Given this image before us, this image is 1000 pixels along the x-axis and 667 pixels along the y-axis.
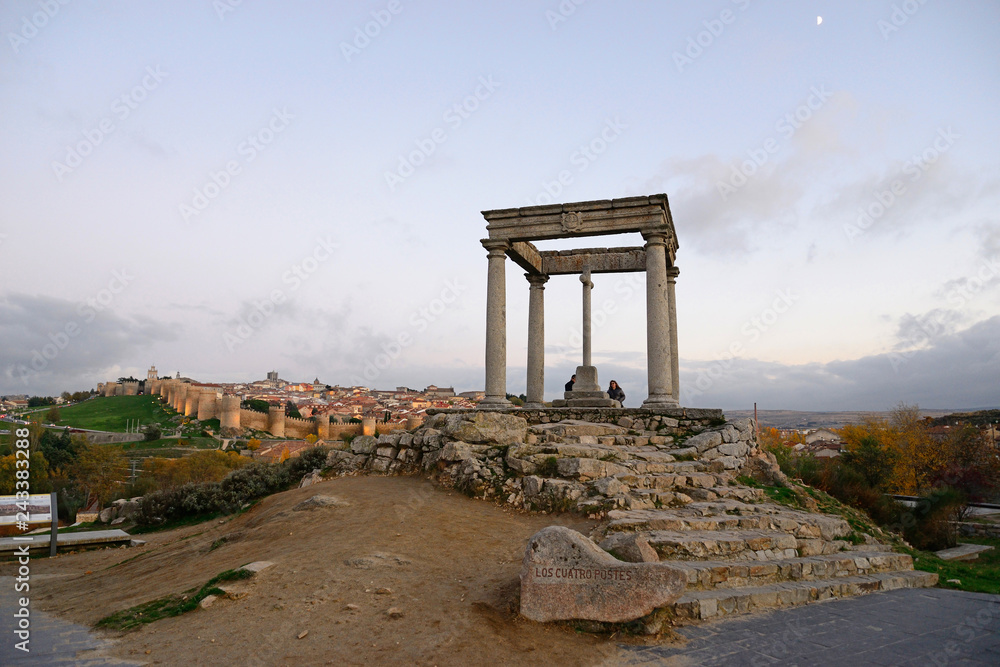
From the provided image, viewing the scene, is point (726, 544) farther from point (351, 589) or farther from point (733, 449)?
point (733, 449)

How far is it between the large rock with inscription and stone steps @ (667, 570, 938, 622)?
0.40 metres

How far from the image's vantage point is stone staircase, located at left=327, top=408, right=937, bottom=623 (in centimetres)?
689

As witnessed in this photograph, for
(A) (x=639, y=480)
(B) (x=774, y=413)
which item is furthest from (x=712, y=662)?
(B) (x=774, y=413)

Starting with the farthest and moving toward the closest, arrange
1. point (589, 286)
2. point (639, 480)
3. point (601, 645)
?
point (589, 286) < point (639, 480) < point (601, 645)

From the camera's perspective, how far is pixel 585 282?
19.2 m

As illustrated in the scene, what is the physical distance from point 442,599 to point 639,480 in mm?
5505

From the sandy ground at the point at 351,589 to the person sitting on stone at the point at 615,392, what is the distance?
31.1ft

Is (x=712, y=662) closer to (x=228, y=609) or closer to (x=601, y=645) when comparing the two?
(x=601, y=645)

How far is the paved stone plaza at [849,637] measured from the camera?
4.92m

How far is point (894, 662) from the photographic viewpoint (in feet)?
16.0

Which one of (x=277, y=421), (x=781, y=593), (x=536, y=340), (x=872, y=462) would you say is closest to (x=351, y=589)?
(x=781, y=593)

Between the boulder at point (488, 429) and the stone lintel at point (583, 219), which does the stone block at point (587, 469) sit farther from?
the stone lintel at point (583, 219)

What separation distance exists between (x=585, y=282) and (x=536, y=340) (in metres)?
2.73

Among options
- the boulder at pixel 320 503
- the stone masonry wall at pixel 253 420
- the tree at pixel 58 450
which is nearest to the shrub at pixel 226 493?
the boulder at pixel 320 503
